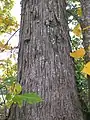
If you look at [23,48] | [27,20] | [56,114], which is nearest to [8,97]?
[56,114]

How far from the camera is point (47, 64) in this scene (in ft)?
6.31

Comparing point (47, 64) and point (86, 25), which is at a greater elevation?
point (86, 25)

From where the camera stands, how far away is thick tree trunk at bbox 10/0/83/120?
5.57 feet

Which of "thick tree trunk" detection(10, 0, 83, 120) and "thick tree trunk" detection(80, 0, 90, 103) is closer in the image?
"thick tree trunk" detection(10, 0, 83, 120)

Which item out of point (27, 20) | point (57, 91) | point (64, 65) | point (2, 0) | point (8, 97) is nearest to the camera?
point (8, 97)

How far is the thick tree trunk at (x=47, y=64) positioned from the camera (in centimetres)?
170

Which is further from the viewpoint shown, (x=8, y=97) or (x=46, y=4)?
(x=46, y=4)

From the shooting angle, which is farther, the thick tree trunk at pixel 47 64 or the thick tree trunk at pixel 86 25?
the thick tree trunk at pixel 86 25

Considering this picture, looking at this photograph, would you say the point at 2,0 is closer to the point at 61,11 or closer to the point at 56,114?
the point at 61,11

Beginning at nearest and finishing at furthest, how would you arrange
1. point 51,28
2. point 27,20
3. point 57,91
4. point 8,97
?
point 8,97, point 57,91, point 51,28, point 27,20

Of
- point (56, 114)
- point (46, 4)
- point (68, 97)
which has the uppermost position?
point (46, 4)

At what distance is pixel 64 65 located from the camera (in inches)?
77.5

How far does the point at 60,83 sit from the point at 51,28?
0.60m

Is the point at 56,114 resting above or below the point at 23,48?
below
